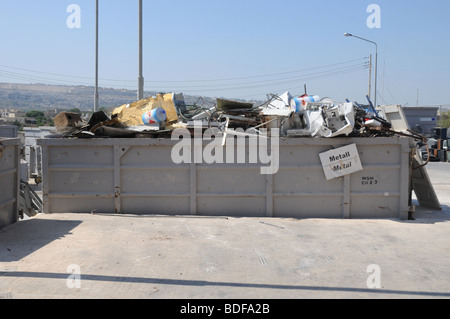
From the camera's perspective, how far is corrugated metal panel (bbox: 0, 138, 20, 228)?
20.9 ft

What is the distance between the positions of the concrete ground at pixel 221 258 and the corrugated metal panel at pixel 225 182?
0.93ft

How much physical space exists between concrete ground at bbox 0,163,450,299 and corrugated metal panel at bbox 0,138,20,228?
0.24m

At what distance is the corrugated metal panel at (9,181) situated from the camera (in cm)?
637

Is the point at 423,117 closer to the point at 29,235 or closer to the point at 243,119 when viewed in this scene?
the point at 243,119

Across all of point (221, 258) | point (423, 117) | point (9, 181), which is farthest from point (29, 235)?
point (423, 117)

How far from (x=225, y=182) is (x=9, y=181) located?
326 cm

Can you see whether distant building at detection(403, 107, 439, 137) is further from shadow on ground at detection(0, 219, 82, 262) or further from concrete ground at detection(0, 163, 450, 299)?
shadow on ground at detection(0, 219, 82, 262)

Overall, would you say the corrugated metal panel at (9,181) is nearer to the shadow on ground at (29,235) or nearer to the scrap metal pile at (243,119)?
the shadow on ground at (29,235)

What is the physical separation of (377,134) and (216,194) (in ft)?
9.57

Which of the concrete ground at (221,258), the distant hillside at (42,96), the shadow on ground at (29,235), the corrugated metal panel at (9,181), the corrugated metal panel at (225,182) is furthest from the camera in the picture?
the distant hillside at (42,96)

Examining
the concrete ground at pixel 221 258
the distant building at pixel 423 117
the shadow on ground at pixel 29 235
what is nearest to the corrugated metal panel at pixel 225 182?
the concrete ground at pixel 221 258

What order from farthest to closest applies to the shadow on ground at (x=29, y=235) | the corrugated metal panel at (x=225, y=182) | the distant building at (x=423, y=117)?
1. the distant building at (x=423, y=117)
2. the corrugated metal panel at (x=225, y=182)
3. the shadow on ground at (x=29, y=235)

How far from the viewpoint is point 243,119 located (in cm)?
761

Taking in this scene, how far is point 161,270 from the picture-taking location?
4820 mm
